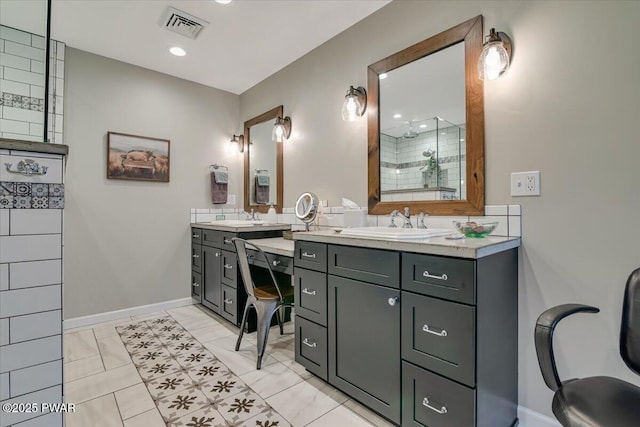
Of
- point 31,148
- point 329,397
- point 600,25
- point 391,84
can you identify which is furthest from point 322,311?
point 600,25

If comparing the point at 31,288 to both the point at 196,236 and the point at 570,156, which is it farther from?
the point at 196,236

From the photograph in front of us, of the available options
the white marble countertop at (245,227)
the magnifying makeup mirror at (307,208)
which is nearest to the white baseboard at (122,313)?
the white marble countertop at (245,227)

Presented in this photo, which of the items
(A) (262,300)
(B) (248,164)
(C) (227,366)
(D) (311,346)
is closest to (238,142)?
(B) (248,164)

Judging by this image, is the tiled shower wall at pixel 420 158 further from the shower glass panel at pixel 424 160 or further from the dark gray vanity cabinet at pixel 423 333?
the dark gray vanity cabinet at pixel 423 333

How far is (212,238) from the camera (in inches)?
117

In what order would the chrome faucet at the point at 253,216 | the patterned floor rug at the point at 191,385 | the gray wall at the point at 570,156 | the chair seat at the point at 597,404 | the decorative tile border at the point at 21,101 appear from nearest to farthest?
the chair seat at the point at 597,404 < the gray wall at the point at 570,156 < the patterned floor rug at the point at 191,385 < the decorative tile border at the point at 21,101 < the chrome faucet at the point at 253,216

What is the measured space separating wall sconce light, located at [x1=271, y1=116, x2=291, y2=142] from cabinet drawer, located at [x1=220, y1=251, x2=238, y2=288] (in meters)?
1.26

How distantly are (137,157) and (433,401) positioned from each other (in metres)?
3.24

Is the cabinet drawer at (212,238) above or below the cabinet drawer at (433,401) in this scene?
above

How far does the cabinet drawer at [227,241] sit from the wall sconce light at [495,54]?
2.11 m

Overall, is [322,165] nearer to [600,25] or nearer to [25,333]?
[600,25]

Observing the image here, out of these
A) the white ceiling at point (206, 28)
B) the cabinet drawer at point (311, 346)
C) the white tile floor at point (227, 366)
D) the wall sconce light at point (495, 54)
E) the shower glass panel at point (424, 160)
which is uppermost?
the white ceiling at point (206, 28)

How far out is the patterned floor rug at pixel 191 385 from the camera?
5.05ft

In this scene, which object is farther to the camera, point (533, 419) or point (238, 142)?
point (238, 142)
